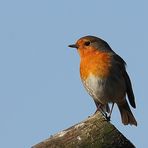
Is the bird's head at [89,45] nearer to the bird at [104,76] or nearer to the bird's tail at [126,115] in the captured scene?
the bird at [104,76]

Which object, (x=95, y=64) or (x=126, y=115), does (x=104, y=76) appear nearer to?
(x=95, y=64)

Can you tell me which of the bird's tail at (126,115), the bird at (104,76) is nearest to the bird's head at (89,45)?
the bird at (104,76)

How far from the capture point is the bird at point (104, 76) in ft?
30.3

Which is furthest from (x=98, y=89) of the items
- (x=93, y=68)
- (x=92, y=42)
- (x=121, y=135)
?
(x=121, y=135)

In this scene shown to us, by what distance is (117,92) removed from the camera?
975cm

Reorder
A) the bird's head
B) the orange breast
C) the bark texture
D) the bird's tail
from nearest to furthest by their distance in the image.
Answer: the bark texture < the orange breast < the bird's tail < the bird's head

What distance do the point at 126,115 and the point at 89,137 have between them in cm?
610

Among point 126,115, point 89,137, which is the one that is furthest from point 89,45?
point 89,137

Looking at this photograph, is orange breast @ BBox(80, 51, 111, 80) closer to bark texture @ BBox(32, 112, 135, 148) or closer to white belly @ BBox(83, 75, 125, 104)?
white belly @ BBox(83, 75, 125, 104)

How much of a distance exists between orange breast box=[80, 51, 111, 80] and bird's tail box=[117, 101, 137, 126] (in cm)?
115

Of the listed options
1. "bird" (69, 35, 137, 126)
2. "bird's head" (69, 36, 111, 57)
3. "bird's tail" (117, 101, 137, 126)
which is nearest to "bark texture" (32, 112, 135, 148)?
"bird" (69, 35, 137, 126)

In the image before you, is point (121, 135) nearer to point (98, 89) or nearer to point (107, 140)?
point (107, 140)

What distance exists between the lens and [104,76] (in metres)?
9.23

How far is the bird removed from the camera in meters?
9.23
